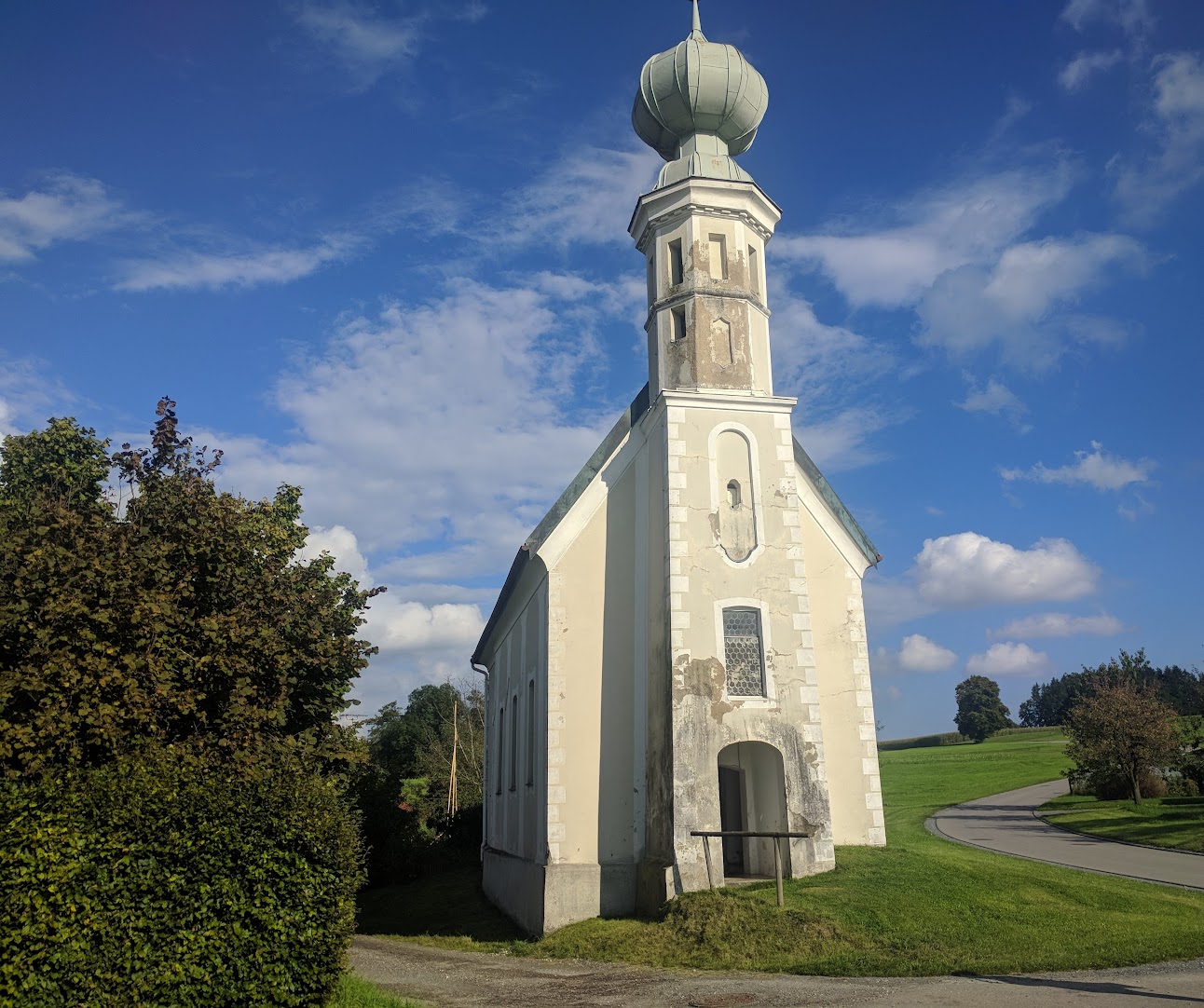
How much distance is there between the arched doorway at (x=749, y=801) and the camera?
18750 millimetres

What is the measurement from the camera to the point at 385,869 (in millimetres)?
33469

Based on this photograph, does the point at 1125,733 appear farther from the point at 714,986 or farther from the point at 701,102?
the point at 714,986

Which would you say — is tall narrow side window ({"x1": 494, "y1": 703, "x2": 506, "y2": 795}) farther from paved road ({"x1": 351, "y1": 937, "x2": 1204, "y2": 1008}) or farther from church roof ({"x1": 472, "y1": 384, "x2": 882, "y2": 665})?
paved road ({"x1": 351, "y1": 937, "x2": 1204, "y2": 1008})

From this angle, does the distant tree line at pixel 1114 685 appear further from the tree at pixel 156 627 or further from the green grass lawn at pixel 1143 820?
the tree at pixel 156 627

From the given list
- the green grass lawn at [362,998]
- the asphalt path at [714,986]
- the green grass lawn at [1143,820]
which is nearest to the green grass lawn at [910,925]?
the asphalt path at [714,986]

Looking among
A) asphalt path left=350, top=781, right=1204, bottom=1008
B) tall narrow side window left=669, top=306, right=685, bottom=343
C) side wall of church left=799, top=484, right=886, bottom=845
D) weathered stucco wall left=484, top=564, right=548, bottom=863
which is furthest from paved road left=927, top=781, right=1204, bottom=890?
tall narrow side window left=669, top=306, right=685, bottom=343

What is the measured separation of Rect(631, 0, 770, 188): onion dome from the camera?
875 inches

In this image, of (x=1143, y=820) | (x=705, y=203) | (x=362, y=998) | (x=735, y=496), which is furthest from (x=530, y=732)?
(x=1143, y=820)

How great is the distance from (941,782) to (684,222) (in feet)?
167

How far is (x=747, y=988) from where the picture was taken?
465 inches

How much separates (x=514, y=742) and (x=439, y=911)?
16.0 ft

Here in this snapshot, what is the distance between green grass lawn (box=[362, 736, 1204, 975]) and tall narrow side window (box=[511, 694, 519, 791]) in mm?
5200

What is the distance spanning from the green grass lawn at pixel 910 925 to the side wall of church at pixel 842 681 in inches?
39.2

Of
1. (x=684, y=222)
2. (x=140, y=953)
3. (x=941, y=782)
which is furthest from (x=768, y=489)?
(x=941, y=782)
